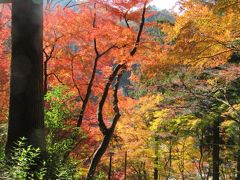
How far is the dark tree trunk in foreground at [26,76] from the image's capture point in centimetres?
509

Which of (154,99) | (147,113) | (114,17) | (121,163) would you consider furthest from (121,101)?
(121,163)

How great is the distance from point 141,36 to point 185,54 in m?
4.70

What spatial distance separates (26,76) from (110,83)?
747cm

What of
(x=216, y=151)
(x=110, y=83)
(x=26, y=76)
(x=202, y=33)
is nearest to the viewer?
(x=26, y=76)

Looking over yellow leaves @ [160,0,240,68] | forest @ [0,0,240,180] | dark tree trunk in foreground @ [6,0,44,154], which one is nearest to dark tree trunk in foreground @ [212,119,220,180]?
forest @ [0,0,240,180]

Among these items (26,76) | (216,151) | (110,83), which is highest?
(110,83)

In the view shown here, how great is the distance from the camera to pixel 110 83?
12570 millimetres

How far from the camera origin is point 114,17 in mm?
12766

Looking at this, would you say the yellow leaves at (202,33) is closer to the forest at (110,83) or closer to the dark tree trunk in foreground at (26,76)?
the forest at (110,83)

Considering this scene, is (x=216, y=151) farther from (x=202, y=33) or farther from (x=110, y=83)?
(x=202, y=33)

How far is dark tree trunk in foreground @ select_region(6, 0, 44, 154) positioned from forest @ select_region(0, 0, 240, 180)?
0.05 ft

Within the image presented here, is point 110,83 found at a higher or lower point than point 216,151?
higher

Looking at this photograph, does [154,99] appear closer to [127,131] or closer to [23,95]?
[127,131]

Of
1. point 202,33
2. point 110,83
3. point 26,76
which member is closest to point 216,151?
point 110,83
